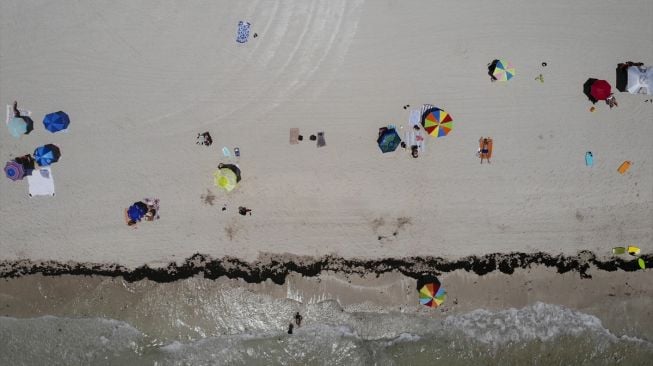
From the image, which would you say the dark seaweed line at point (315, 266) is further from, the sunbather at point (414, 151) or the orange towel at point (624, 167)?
the sunbather at point (414, 151)

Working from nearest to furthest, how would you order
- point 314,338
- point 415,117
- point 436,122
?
point 436,122 < point 415,117 < point 314,338

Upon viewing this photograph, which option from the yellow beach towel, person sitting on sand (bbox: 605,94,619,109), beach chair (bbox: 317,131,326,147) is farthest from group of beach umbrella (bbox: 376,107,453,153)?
the yellow beach towel

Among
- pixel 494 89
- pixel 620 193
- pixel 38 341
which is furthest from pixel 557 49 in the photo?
pixel 38 341

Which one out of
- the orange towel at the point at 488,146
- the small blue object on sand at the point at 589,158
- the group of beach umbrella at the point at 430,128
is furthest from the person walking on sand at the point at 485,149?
the small blue object on sand at the point at 589,158

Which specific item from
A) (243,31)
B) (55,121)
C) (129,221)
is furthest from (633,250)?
(55,121)

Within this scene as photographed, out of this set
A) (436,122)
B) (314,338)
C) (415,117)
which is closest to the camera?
(436,122)

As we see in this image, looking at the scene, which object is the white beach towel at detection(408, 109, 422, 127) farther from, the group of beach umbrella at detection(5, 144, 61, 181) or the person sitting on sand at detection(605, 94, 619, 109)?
the group of beach umbrella at detection(5, 144, 61, 181)

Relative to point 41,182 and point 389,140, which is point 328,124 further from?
point 41,182

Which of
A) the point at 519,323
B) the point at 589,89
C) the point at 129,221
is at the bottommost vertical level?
the point at 519,323
